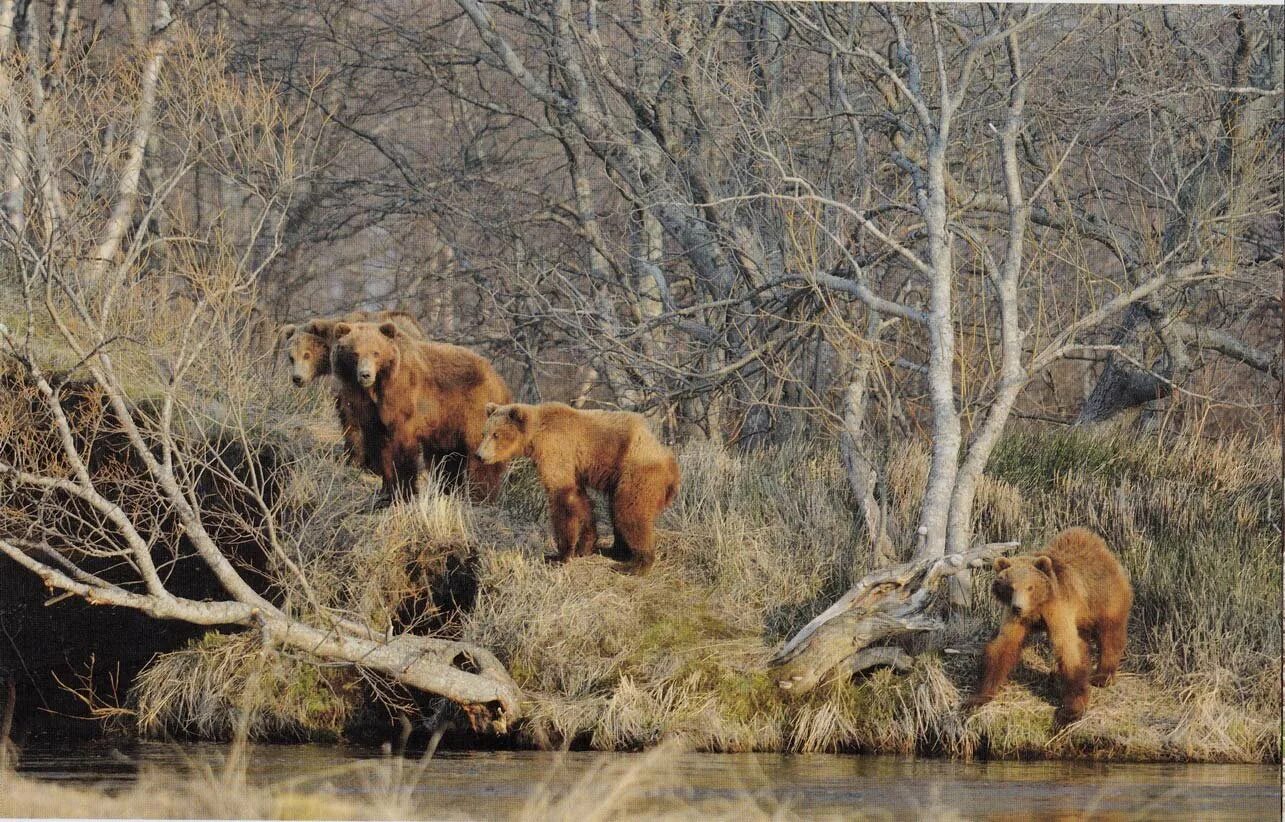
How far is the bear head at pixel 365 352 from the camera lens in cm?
Result: 927

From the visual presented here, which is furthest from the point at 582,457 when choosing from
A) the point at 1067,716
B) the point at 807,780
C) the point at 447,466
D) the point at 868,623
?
the point at 1067,716

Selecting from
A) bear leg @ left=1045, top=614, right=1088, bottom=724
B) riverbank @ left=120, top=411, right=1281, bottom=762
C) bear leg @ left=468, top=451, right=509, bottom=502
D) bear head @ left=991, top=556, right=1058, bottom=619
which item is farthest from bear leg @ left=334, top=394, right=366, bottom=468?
bear leg @ left=1045, top=614, right=1088, bottom=724

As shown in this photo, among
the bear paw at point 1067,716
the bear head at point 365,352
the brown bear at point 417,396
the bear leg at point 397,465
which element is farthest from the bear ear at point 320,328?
the bear paw at point 1067,716

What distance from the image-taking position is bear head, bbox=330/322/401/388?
9273 mm

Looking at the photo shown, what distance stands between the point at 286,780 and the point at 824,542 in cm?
387

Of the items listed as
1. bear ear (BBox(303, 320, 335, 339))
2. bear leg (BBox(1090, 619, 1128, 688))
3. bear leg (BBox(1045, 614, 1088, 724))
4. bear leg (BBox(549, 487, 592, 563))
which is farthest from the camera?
bear ear (BBox(303, 320, 335, 339))

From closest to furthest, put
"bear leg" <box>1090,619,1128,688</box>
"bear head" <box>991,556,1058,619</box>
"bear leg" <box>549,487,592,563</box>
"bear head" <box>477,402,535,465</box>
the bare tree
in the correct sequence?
the bare tree → "bear head" <box>991,556,1058,619</box> → "bear leg" <box>1090,619,1128,688</box> → "bear head" <box>477,402,535,465</box> → "bear leg" <box>549,487,592,563</box>

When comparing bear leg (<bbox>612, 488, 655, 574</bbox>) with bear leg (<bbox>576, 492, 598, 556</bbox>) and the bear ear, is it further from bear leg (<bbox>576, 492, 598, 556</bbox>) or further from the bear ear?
the bear ear

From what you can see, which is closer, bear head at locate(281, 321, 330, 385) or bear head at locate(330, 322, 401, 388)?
bear head at locate(330, 322, 401, 388)

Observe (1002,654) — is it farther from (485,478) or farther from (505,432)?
(485,478)

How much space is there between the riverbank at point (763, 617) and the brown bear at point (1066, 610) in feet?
0.65

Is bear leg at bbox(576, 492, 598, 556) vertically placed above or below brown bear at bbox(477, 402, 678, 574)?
below

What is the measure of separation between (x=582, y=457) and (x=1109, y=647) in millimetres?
3068

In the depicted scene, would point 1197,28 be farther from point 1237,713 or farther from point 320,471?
point 320,471
